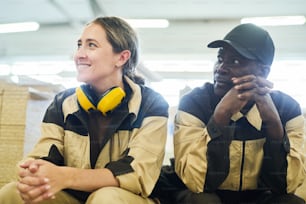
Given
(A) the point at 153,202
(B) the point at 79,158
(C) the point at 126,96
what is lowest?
(A) the point at 153,202

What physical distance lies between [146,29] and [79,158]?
12.9ft

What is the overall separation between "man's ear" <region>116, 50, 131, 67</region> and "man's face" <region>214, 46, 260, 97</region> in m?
0.26

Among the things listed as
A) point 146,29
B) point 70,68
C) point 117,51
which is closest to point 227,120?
point 117,51

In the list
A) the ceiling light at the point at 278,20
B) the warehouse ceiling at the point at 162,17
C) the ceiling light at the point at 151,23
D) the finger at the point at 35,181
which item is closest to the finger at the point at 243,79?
the finger at the point at 35,181

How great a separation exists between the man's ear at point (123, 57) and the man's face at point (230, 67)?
0.26m

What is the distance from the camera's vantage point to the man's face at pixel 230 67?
0.95 metres

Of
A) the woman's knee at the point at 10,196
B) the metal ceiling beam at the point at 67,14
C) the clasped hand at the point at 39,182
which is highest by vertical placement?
the metal ceiling beam at the point at 67,14

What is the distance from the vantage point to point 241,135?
0.97 meters

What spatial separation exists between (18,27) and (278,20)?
306 centimetres

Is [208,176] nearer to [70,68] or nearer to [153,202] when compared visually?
[153,202]

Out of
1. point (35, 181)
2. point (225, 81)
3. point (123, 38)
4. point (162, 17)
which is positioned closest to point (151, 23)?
point (162, 17)

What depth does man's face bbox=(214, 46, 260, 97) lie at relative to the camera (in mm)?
953

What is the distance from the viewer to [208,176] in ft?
3.01

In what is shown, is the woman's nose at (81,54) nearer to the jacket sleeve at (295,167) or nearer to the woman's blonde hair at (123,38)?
the woman's blonde hair at (123,38)
